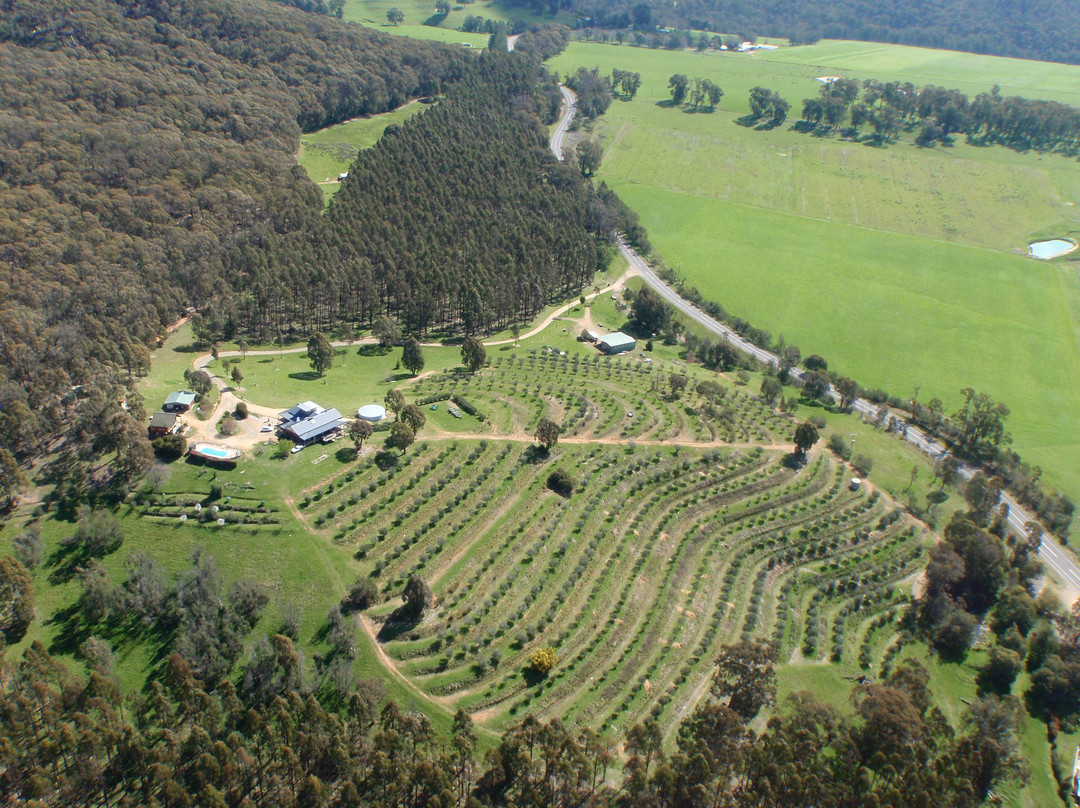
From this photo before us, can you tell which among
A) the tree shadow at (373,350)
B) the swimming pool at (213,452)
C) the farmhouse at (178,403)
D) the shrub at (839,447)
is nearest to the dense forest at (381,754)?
the swimming pool at (213,452)

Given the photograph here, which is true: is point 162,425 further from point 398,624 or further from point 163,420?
point 398,624

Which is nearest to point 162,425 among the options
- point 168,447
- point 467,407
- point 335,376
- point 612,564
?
point 168,447

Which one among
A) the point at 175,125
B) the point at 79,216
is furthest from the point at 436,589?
the point at 175,125

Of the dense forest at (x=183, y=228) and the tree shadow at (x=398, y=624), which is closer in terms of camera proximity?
the tree shadow at (x=398, y=624)

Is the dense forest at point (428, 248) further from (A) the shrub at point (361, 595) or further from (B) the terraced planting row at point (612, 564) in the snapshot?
(A) the shrub at point (361, 595)

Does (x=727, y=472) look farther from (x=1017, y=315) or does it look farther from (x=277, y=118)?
(x=277, y=118)
